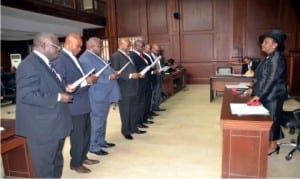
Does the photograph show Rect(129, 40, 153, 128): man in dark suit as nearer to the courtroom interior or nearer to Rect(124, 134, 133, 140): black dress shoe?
the courtroom interior

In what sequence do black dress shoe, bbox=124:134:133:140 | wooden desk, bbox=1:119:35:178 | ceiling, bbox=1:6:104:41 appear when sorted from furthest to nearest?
ceiling, bbox=1:6:104:41 < black dress shoe, bbox=124:134:133:140 < wooden desk, bbox=1:119:35:178

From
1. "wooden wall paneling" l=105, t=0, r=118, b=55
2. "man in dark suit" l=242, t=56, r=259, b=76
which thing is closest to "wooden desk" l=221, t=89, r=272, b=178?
"man in dark suit" l=242, t=56, r=259, b=76

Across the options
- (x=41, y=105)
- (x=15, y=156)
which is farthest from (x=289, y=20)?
(x=15, y=156)

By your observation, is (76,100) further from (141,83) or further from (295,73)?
(295,73)

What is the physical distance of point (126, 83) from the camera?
376 centimetres

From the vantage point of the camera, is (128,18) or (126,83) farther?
(128,18)

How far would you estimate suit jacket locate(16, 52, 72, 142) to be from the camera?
1.96 meters

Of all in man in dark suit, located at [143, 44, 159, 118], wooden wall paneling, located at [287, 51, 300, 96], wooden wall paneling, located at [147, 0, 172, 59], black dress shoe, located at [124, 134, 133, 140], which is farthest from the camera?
wooden wall paneling, located at [147, 0, 172, 59]

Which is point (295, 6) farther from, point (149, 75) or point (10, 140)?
point (10, 140)

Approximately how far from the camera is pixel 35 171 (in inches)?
84.7

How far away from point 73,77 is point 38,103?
674 mm

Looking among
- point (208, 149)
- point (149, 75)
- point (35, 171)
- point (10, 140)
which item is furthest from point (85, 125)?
point (149, 75)

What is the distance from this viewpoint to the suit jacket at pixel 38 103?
196cm

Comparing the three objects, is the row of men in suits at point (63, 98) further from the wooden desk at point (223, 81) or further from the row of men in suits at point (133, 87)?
the wooden desk at point (223, 81)
